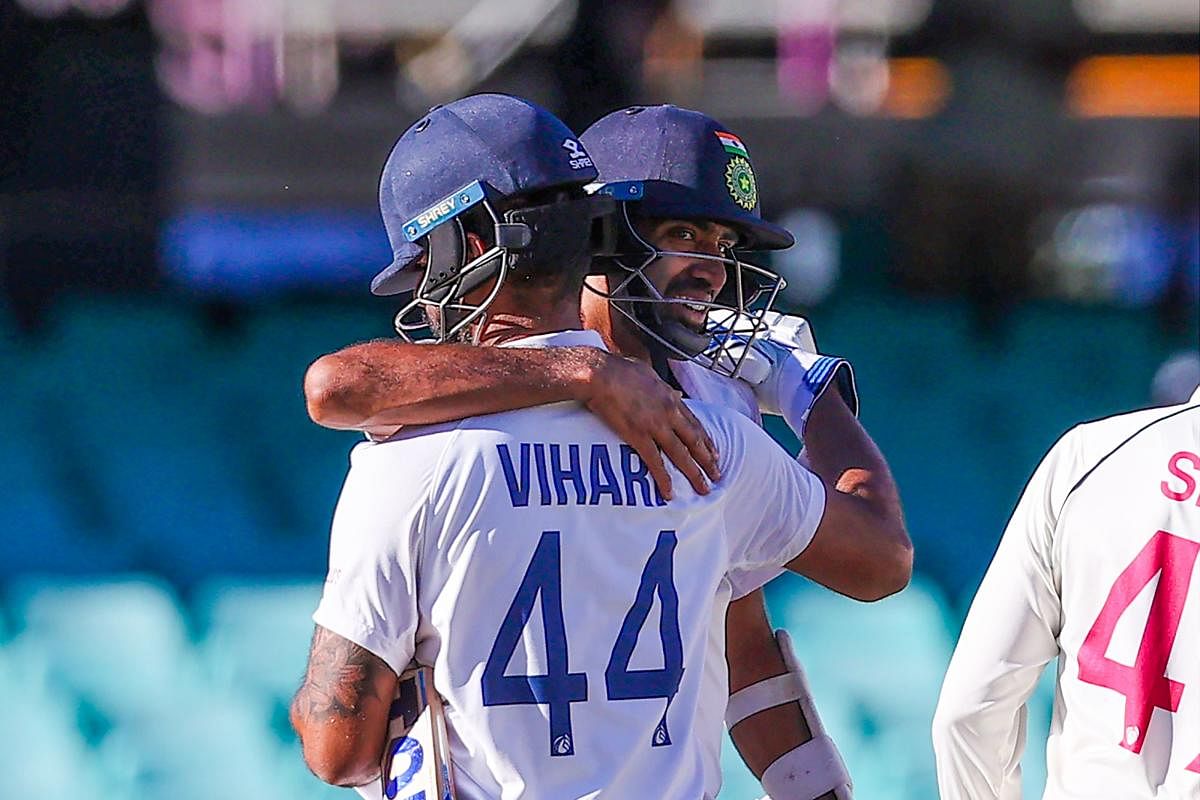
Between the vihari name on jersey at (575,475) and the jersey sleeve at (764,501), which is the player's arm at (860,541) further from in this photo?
the vihari name on jersey at (575,475)

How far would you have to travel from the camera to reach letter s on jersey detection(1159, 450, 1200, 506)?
6.02 feet

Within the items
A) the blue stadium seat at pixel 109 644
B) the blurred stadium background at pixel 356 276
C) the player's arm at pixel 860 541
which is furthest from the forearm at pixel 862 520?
the blue stadium seat at pixel 109 644

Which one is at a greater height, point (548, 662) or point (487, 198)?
point (487, 198)

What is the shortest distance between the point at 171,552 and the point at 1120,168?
269cm

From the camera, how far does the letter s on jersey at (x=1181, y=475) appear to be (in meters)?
1.83

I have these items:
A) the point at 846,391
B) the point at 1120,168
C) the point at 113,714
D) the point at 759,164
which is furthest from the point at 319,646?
the point at 1120,168

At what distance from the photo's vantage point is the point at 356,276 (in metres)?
4.44

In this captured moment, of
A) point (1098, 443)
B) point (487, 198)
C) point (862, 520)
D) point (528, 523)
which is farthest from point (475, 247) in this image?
point (1098, 443)

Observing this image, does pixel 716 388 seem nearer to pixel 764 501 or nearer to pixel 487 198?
pixel 764 501

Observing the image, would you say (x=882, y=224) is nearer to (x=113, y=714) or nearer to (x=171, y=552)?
(x=171, y=552)

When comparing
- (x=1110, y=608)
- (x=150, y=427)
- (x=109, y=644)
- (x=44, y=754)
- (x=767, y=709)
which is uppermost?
(x=1110, y=608)

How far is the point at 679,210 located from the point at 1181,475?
0.63 m

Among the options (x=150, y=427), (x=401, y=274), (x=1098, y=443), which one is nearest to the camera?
(x=401, y=274)

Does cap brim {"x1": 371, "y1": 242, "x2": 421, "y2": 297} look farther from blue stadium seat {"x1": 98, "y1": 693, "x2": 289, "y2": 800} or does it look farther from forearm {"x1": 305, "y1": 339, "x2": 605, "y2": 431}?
blue stadium seat {"x1": 98, "y1": 693, "x2": 289, "y2": 800}
